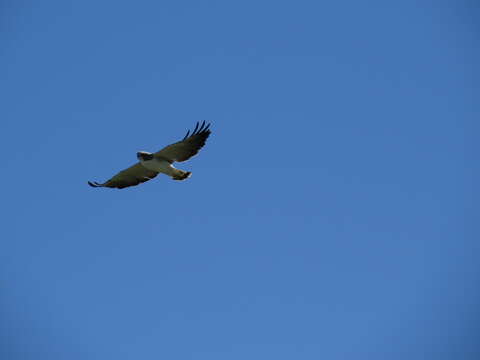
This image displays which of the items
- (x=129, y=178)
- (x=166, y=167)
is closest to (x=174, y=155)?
(x=166, y=167)

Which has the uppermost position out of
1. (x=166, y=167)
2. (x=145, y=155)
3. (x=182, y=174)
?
(x=145, y=155)

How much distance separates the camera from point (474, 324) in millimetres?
45969

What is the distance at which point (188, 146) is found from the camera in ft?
61.9

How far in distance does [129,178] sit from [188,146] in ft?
9.88

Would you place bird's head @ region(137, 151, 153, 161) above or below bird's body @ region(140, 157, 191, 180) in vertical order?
above

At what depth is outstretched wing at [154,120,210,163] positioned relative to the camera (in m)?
18.7

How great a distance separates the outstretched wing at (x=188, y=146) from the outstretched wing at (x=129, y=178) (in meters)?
1.61

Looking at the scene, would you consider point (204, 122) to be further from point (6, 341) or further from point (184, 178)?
point (6, 341)

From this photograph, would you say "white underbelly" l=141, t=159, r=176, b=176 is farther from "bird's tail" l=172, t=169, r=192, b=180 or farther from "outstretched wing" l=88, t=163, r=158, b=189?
"outstretched wing" l=88, t=163, r=158, b=189

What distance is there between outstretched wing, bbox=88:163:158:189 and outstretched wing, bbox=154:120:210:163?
1.61m

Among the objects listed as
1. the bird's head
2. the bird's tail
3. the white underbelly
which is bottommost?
the bird's tail

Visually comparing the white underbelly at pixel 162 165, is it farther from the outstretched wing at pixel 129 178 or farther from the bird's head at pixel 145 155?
the outstretched wing at pixel 129 178

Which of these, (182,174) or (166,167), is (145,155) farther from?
(182,174)

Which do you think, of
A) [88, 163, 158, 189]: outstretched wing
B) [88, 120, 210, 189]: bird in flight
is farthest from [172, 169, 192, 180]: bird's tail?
[88, 163, 158, 189]: outstretched wing
